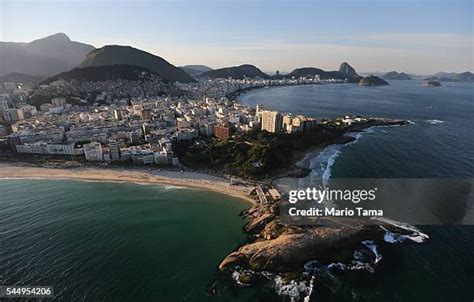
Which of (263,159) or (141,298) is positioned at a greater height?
(263,159)

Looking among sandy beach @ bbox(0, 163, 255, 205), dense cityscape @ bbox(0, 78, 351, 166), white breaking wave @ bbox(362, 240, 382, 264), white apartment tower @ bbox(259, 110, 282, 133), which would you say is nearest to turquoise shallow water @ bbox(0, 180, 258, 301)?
sandy beach @ bbox(0, 163, 255, 205)

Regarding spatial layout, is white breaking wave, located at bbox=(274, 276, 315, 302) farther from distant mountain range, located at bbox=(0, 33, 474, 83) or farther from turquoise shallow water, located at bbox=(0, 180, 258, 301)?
distant mountain range, located at bbox=(0, 33, 474, 83)

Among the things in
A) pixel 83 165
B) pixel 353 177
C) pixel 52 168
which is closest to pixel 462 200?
pixel 353 177

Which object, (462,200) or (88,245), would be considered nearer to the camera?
(88,245)

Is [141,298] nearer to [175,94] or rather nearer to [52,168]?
[52,168]

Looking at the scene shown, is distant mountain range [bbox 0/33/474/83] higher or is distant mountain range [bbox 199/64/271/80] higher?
distant mountain range [bbox 0/33/474/83]

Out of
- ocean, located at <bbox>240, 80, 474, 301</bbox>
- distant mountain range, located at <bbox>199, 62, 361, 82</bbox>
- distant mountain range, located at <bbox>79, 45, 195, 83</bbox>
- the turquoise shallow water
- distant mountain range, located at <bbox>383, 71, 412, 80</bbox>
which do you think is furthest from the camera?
distant mountain range, located at <bbox>383, 71, 412, 80</bbox>

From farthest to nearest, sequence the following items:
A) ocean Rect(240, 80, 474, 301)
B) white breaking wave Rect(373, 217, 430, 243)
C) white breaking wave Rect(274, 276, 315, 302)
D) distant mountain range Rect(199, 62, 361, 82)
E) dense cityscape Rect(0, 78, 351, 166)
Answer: distant mountain range Rect(199, 62, 361, 82) < dense cityscape Rect(0, 78, 351, 166) < white breaking wave Rect(373, 217, 430, 243) < ocean Rect(240, 80, 474, 301) < white breaking wave Rect(274, 276, 315, 302)
